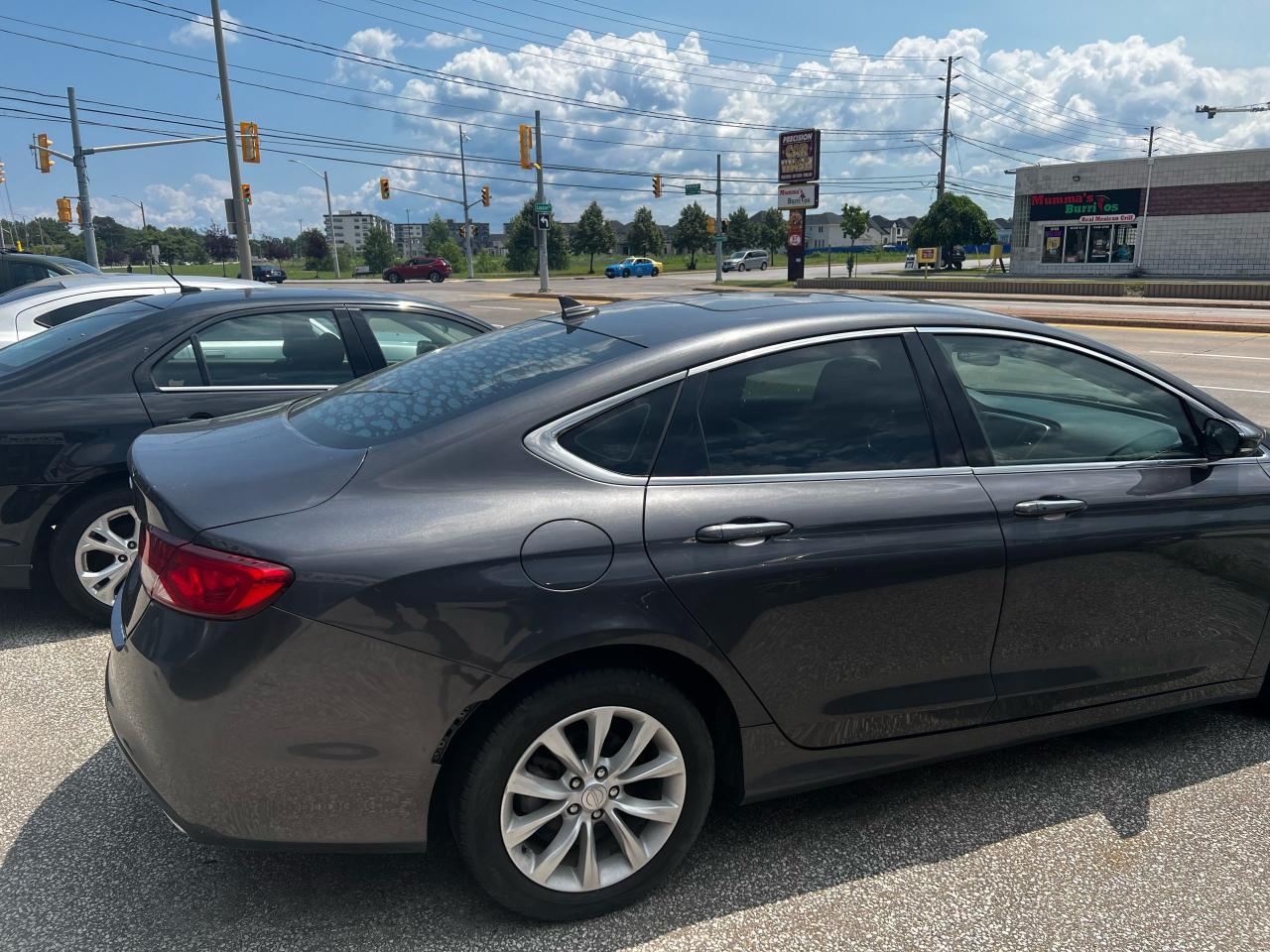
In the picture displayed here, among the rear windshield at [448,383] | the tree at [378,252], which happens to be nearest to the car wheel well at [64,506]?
the rear windshield at [448,383]

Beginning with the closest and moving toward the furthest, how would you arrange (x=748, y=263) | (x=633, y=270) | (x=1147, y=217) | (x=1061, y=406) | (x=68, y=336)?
(x=1061, y=406) → (x=68, y=336) → (x=1147, y=217) → (x=633, y=270) → (x=748, y=263)

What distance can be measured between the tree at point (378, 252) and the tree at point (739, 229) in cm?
3573

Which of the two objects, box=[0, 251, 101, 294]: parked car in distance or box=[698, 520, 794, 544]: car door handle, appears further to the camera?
box=[0, 251, 101, 294]: parked car in distance

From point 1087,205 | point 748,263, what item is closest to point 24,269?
point 1087,205

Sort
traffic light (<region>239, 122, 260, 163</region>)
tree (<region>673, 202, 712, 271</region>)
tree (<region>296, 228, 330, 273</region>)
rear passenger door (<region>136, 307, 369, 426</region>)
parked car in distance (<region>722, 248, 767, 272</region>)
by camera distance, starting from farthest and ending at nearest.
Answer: tree (<region>296, 228, 330, 273</region>) < tree (<region>673, 202, 712, 271</region>) < parked car in distance (<region>722, 248, 767, 272</region>) < traffic light (<region>239, 122, 260, 163</region>) < rear passenger door (<region>136, 307, 369, 426</region>)

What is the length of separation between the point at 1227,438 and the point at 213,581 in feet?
10.4

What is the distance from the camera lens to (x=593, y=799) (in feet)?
7.97

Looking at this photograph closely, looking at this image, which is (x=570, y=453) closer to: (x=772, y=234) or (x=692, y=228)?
(x=692, y=228)

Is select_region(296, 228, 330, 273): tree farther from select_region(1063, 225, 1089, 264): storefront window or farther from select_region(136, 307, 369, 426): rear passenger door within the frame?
select_region(136, 307, 369, 426): rear passenger door

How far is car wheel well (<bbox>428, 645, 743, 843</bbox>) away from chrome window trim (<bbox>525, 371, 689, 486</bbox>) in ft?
1.42

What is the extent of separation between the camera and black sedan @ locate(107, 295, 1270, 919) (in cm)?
221

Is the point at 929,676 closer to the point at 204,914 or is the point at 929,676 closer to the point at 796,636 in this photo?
the point at 796,636

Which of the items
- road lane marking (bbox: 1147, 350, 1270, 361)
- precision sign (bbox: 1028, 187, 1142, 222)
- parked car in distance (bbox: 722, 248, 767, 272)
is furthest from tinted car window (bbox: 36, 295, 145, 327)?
parked car in distance (bbox: 722, 248, 767, 272)

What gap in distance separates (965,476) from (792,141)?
45267mm
